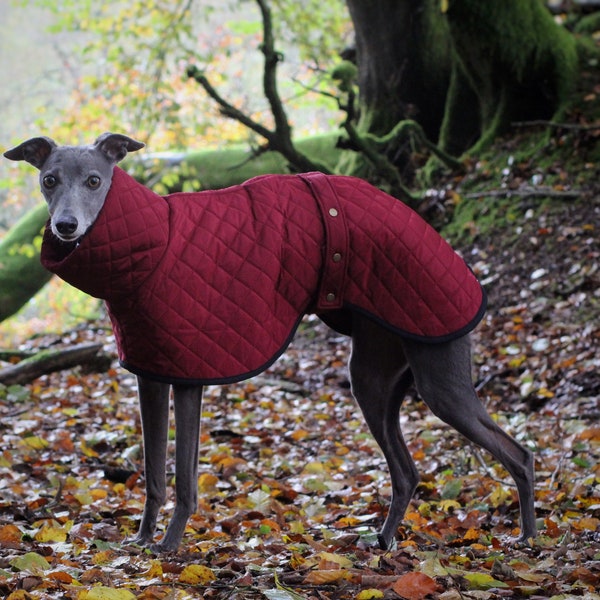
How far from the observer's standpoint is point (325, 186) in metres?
3.82

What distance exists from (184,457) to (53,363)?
4178 millimetres

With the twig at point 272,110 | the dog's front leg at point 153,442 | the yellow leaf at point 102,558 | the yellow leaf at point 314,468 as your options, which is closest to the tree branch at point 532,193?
the twig at point 272,110

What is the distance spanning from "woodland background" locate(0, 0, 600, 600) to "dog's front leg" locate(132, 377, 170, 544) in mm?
224

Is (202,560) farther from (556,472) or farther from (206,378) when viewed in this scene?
(556,472)

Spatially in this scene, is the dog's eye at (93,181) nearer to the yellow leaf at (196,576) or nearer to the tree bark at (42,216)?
the yellow leaf at (196,576)

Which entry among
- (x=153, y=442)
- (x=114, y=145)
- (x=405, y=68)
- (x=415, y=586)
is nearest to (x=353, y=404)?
(x=153, y=442)

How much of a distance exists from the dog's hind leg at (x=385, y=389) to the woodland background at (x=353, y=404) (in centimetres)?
26

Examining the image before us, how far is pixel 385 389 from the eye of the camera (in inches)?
160

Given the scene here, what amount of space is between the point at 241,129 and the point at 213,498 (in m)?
14.1

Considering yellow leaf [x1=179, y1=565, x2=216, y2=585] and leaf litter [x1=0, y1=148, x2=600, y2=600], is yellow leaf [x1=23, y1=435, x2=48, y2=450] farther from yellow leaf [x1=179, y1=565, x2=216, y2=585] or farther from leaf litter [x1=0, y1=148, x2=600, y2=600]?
yellow leaf [x1=179, y1=565, x2=216, y2=585]

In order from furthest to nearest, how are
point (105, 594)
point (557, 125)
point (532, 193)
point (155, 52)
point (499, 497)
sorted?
point (155, 52)
point (557, 125)
point (532, 193)
point (499, 497)
point (105, 594)

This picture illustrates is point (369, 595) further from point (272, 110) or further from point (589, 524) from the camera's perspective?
point (272, 110)

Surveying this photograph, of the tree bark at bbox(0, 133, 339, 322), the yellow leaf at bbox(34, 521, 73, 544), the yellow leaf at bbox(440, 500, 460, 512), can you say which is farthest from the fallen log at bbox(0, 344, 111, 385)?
the yellow leaf at bbox(440, 500, 460, 512)

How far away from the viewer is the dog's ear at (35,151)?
3.48 m
